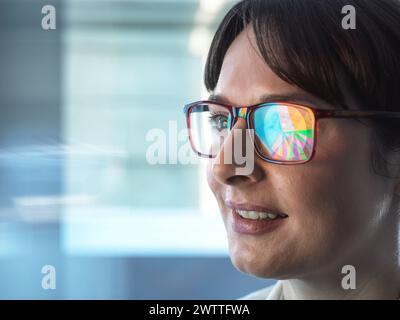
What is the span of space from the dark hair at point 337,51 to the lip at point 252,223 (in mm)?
183

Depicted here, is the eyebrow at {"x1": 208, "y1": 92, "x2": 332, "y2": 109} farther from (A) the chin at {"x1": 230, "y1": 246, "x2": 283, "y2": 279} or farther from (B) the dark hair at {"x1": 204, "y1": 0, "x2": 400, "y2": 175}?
(A) the chin at {"x1": 230, "y1": 246, "x2": 283, "y2": 279}

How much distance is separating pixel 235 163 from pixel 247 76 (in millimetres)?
147

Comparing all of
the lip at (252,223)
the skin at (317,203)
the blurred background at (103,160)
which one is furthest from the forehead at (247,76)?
the blurred background at (103,160)

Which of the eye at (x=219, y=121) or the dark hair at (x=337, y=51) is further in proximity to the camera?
the eye at (x=219, y=121)

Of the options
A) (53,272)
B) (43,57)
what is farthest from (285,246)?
(43,57)

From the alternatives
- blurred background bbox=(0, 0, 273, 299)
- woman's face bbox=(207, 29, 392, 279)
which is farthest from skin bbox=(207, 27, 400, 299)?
blurred background bbox=(0, 0, 273, 299)

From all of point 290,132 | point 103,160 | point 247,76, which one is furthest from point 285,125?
point 103,160

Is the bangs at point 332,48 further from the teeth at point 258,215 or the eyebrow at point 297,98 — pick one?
the teeth at point 258,215

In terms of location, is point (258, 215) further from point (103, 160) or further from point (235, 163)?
point (103, 160)

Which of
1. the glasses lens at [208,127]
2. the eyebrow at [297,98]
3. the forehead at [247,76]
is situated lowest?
the glasses lens at [208,127]

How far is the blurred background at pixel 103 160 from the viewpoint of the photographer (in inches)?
79.4

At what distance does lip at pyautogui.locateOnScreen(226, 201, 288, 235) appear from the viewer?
0.76m

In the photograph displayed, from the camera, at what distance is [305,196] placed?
73 cm
